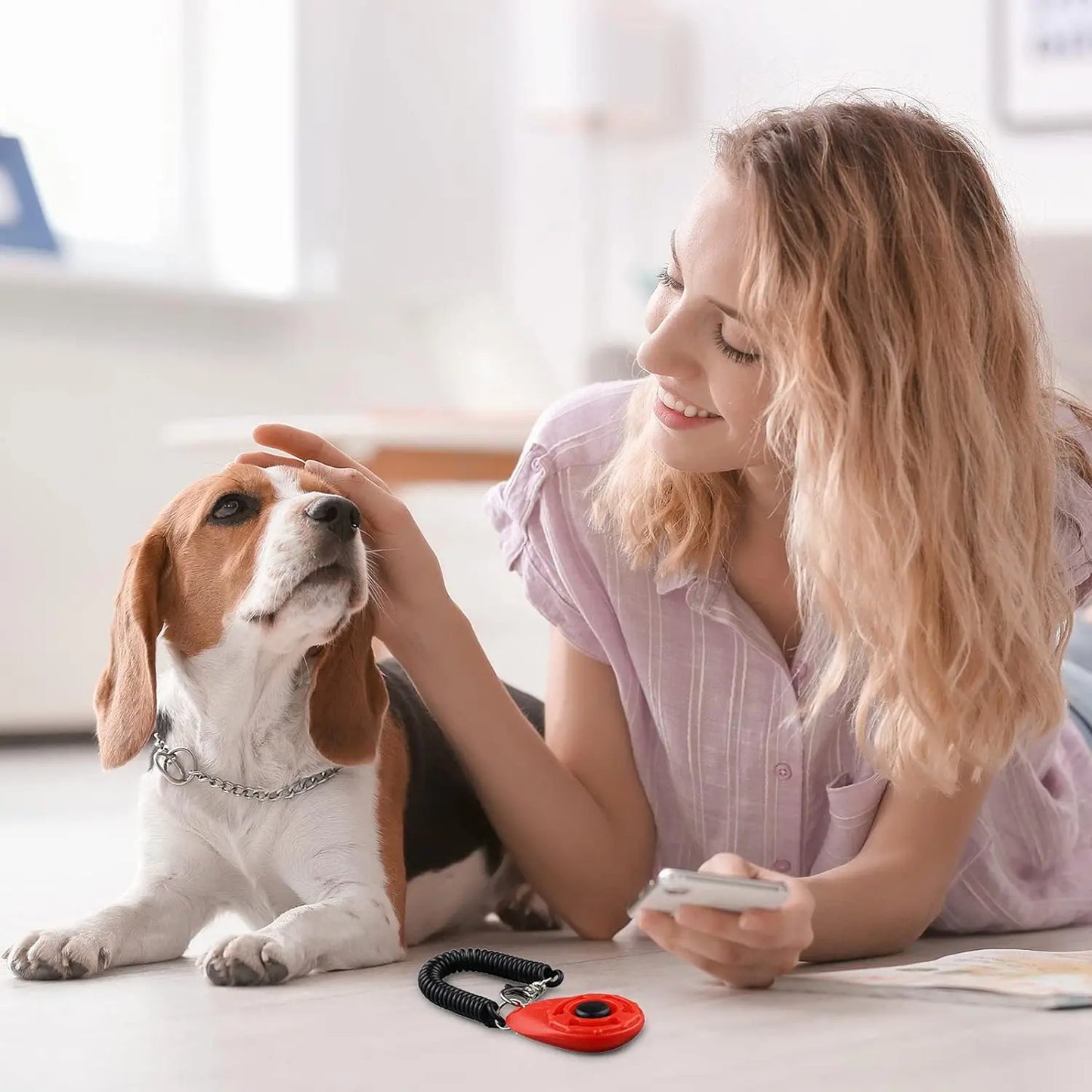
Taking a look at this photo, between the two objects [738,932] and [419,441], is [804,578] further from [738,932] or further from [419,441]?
[419,441]

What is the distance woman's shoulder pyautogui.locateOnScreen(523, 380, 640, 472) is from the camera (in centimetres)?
164

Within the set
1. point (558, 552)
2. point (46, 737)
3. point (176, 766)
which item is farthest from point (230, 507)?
point (46, 737)

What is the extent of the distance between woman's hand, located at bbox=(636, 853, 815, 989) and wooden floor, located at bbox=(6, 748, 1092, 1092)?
0.03 meters

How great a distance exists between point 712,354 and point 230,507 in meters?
0.48

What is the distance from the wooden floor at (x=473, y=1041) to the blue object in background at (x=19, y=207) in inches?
118

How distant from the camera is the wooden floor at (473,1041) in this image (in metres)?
1.06

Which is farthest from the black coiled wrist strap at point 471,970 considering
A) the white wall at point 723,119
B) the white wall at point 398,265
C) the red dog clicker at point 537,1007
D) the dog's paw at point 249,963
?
the white wall at point 723,119

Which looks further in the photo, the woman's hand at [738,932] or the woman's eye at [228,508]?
the woman's eye at [228,508]

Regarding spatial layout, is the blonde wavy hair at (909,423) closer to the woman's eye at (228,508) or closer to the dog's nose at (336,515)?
the dog's nose at (336,515)

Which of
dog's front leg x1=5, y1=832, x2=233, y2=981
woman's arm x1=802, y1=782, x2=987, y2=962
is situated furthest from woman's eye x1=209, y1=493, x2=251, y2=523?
woman's arm x1=802, y1=782, x2=987, y2=962

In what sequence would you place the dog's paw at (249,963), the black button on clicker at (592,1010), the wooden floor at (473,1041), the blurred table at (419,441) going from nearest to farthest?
the wooden floor at (473,1041) → the black button on clicker at (592,1010) → the dog's paw at (249,963) → the blurred table at (419,441)

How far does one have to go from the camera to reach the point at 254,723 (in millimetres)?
1450

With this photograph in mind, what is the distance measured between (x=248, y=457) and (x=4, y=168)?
2.84 meters

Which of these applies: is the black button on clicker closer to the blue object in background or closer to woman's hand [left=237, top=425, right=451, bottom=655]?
woman's hand [left=237, top=425, right=451, bottom=655]
